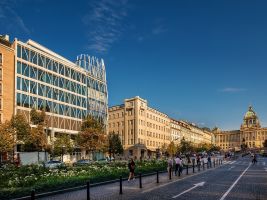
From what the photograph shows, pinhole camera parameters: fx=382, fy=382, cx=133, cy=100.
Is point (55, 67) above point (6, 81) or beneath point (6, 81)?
above

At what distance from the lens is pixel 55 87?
272 feet

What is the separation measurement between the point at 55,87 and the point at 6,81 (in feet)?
50.8

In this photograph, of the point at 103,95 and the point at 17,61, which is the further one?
the point at 103,95

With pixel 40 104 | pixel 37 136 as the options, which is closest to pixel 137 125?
pixel 40 104

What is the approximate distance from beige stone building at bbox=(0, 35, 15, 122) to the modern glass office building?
1.10m

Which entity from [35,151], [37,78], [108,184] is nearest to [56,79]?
[37,78]

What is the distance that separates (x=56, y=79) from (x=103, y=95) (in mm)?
24673

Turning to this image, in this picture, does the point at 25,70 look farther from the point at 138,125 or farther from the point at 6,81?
the point at 138,125

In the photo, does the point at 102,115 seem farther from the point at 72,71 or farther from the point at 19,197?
the point at 19,197

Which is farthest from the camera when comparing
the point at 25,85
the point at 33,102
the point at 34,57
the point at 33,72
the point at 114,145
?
the point at 114,145

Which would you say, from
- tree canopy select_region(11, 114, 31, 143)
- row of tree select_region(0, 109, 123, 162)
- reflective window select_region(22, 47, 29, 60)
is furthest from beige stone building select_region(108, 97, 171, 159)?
tree canopy select_region(11, 114, 31, 143)

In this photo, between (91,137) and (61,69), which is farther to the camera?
(61,69)

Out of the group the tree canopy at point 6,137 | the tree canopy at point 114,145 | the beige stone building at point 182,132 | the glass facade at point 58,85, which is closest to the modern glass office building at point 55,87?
the glass facade at point 58,85

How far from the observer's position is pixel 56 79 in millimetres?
83688
